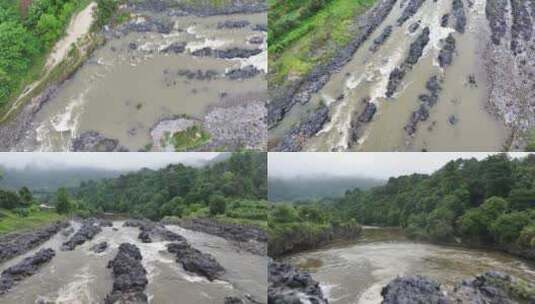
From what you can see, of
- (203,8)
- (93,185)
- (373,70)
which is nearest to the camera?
(373,70)

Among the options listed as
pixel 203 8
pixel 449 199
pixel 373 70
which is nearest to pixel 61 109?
pixel 203 8

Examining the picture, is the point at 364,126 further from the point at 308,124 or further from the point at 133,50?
the point at 133,50

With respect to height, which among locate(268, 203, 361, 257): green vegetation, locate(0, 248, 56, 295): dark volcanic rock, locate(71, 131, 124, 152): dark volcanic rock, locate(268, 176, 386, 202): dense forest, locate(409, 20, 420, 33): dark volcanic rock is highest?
locate(409, 20, 420, 33): dark volcanic rock

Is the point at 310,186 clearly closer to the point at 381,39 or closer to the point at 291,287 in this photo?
the point at 291,287

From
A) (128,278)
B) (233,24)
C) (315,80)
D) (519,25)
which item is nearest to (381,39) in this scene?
(315,80)

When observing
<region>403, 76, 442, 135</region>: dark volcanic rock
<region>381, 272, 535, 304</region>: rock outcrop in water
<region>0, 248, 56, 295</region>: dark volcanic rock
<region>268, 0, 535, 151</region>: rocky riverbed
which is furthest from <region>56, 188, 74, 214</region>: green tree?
<region>381, 272, 535, 304</region>: rock outcrop in water

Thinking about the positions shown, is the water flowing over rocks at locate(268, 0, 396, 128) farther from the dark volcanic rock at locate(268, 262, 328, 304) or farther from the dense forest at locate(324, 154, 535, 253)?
the dark volcanic rock at locate(268, 262, 328, 304)
